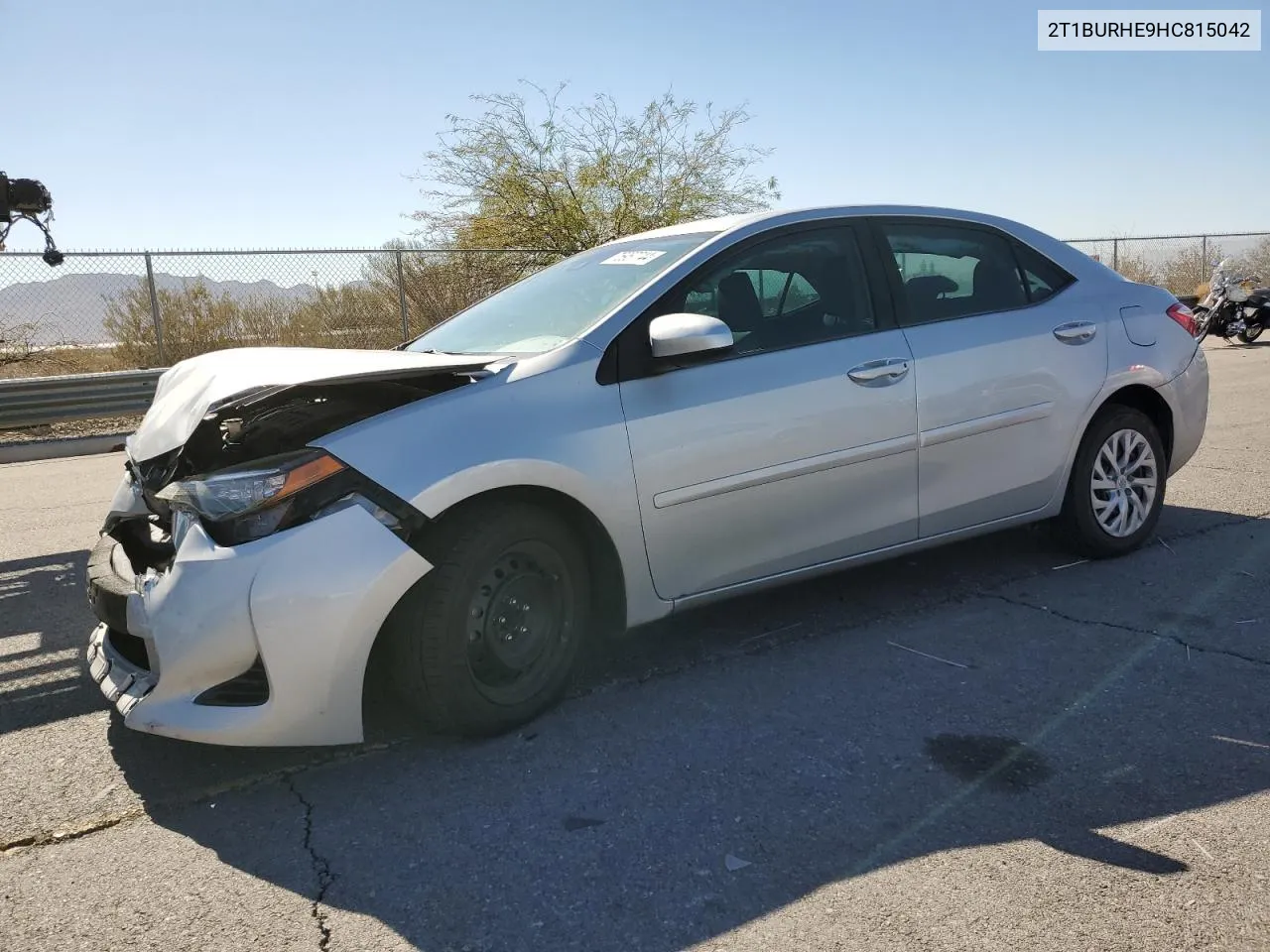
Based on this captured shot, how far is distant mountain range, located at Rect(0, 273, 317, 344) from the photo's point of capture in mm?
11312

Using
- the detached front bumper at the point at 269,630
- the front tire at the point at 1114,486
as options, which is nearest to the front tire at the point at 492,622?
the detached front bumper at the point at 269,630

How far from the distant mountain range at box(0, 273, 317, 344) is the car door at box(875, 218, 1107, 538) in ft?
33.3

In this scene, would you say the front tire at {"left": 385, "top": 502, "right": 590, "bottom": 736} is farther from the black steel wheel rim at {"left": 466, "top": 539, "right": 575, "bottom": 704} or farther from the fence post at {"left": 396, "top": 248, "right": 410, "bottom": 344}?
the fence post at {"left": 396, "top": 248, "right": 410, "bottom": 344}

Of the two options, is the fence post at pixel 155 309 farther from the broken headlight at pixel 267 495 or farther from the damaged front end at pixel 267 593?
the broken headlight at pixel 267 495

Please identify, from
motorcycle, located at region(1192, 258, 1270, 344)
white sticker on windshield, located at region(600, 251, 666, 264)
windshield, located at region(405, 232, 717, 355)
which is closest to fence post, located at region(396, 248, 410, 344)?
windshield, located at region(405, 232, 717, 355)

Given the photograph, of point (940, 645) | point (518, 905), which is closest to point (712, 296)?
point (940, 645)

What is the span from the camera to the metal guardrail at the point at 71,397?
977 cm

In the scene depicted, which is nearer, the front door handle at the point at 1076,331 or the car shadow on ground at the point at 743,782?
the car shadow on ground at the point at 743,782

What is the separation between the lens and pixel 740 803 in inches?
111

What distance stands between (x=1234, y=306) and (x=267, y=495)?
61.8ft

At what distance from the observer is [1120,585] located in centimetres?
461

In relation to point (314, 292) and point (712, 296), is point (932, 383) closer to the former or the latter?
point (712, 296)

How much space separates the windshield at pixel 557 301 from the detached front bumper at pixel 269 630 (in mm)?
1055

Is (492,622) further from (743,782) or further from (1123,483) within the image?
(1123,483)
